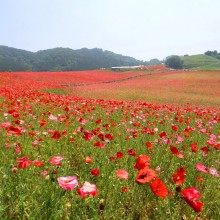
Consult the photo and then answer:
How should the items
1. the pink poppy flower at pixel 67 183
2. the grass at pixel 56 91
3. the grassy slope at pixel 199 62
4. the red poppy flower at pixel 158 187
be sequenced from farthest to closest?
the grassy slope at pixel 199 62 < the grass at pixel 56 91 < the red poppy flower at pixel 158 187 < the pink poppy flower at pixel 67 183


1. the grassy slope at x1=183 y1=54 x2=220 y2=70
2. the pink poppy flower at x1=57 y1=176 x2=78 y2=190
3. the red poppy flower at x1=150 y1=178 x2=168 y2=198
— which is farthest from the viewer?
the grassy slope at x1=183 y1=54 x2=220 y2=70

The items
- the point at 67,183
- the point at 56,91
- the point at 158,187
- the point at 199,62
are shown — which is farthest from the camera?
the point at 199,62

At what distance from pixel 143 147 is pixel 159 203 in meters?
1.90

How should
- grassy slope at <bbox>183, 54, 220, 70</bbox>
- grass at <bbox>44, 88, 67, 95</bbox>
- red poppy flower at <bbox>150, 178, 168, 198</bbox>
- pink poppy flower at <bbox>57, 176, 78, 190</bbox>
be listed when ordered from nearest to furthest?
pink poppy flower at <bbox>57, 176, 78, 190</bbox>, red poppy flower at <bbox>150, 178, 168, 198</bbox>, grass at <bbox>44, 88, 67, 95</bbox>, grassy slope at <bbox>183, 54, 220, 70</bbox>

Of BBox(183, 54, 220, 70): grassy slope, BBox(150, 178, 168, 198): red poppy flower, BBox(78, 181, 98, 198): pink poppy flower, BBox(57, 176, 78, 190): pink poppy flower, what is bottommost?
BBox(183, 54, 220, 70): grassy slope

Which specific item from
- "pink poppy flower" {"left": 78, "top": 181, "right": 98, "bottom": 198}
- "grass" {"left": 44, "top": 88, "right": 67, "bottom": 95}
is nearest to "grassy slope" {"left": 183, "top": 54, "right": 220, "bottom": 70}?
"grass" {"left": 44, "top": 88, "right": 67, "bottom": 95}

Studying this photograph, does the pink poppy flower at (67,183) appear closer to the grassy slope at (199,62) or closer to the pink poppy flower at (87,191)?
the pink poppy flower at (87,191)

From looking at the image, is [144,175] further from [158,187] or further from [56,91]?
[56,91]

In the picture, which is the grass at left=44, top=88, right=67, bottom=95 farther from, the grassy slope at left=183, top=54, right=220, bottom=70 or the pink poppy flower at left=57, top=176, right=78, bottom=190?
the grassy slope at left=183, top=54, right=220, bottom=70

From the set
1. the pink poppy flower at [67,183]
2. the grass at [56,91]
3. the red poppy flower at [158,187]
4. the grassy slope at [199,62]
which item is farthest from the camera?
the grassy slope at [199,62]

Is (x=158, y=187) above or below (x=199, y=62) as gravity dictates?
above

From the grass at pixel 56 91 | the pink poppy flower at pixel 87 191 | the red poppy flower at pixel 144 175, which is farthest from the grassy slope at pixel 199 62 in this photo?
the pink poppy flower at pixel 87 191

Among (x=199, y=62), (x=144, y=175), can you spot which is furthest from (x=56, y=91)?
(x=199, y=62)

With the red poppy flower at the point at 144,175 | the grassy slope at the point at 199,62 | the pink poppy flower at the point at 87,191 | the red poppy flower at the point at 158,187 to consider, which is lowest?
the grassy slope at the point at 199,62
